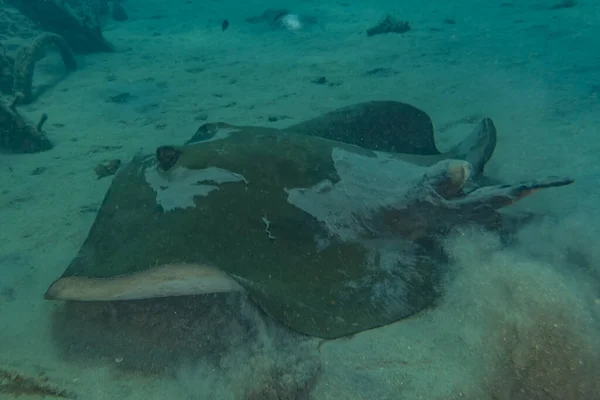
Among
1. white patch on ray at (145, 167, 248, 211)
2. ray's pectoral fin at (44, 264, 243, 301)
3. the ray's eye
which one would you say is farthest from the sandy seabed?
the ray's eye

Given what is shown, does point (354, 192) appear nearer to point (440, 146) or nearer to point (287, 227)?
point (287, 227)

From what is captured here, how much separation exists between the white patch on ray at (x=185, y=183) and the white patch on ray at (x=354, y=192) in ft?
1.83

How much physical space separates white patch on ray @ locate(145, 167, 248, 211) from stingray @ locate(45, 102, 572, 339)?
11mm

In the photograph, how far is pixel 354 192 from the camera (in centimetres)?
325

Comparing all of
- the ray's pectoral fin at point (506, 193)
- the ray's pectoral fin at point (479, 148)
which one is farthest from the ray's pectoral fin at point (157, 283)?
the ray's pectoral fin at point (479, 148)

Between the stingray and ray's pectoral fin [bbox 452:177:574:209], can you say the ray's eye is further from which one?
ray's pectoral fin [bbox 452:177:574:209]

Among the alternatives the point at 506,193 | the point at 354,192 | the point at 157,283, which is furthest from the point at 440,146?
the point at 157,283

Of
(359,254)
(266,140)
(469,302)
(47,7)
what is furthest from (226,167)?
(47,7)

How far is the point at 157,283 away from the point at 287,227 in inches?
39.6

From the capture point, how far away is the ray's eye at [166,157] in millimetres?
3363

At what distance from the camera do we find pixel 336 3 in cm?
2097

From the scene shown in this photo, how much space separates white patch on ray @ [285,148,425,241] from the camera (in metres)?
3.06

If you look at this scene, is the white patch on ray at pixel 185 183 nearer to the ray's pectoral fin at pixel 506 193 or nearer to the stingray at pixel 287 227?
the stingray at pixel 287 227

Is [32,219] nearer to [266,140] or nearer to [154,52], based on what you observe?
[266,140]
